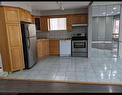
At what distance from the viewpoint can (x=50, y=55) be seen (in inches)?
274

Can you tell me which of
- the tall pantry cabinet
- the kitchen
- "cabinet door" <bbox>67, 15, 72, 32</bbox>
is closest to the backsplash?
the kitchen

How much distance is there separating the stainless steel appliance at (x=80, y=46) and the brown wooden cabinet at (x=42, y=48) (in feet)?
4.71

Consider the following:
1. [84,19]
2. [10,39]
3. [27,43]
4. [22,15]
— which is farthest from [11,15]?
[84,19]

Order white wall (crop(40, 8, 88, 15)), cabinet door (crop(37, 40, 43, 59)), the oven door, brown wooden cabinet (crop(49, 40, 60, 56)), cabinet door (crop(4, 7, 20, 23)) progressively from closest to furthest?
cabinet door (crop(4, 7, 20, 23)) → cabinet door (crop(37, 40, 43, 59)) → the oven door → white wall (crop(40, 8, 88, 15)) → brown wooden cabinet (crop(49, 40, 60, 56))

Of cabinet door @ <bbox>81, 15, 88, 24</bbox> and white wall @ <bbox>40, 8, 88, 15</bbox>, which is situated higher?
white wall @ <bbox>40, 8, 88, 15</bbox>

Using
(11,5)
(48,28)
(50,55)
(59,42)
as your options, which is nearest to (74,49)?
(59,42)

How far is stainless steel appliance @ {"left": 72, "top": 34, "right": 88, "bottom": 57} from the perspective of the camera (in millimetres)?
6457

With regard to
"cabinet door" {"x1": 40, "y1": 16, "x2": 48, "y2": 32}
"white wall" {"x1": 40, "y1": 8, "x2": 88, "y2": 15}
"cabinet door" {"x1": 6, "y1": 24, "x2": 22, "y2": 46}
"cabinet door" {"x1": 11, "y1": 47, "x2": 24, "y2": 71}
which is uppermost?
"white wall" {"x1": 40, "y1": 8, "x2": 88, "y2": 15}

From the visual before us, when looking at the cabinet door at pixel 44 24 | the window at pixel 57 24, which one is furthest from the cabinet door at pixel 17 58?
the window at pixel 57 24

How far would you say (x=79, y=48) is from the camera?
21.4 ft

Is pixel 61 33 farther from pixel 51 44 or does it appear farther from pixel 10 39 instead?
pixel 10 39

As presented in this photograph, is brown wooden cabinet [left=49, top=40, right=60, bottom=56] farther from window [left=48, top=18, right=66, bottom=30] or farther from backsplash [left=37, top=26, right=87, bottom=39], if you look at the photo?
window [left=48, top=18, right=66, bottom=30]

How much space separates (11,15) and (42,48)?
268cm

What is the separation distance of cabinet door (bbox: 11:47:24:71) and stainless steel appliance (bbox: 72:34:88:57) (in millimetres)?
3010
